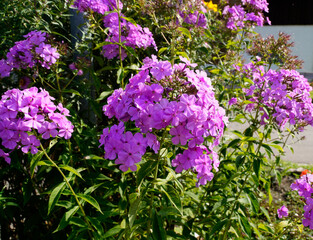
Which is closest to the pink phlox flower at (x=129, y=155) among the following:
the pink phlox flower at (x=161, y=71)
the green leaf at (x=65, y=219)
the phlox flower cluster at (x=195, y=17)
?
the pink phlox flower at (x=161, y=71)

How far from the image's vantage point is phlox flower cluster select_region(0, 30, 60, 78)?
1.92m

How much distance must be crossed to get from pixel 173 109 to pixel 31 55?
104 centimetres

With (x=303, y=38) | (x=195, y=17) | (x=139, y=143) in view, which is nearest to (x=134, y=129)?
(x=139, y=143)

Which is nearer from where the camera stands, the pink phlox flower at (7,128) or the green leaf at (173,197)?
the pink phlox flower at (7,128)

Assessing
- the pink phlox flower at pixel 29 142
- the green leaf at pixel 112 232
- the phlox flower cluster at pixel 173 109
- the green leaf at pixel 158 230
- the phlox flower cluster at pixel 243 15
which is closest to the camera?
the phlox flower cluster at pixel 173 109

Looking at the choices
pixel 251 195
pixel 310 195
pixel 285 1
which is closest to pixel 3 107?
pixel 251 195

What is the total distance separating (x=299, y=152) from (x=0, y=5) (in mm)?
4534

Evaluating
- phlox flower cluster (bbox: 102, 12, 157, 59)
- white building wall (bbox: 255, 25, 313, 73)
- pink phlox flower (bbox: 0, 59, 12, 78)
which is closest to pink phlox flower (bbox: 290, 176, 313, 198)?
phlox flower cluster (bbox: 102, 12, 157, 59)

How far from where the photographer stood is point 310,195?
2.03 meters

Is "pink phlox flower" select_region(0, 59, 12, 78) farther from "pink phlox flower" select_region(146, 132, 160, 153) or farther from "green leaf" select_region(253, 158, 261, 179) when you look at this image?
"green leaf" select_region(253, 158, 261, 179)

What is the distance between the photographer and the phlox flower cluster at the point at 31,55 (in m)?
1.92

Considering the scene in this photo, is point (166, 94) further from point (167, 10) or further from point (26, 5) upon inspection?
point (26, 5)

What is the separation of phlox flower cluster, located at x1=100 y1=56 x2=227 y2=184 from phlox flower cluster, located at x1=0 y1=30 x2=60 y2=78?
625mm

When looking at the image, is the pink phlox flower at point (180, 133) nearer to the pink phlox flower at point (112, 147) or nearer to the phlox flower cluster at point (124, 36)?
the pink phlox flower at point (112, 147)
